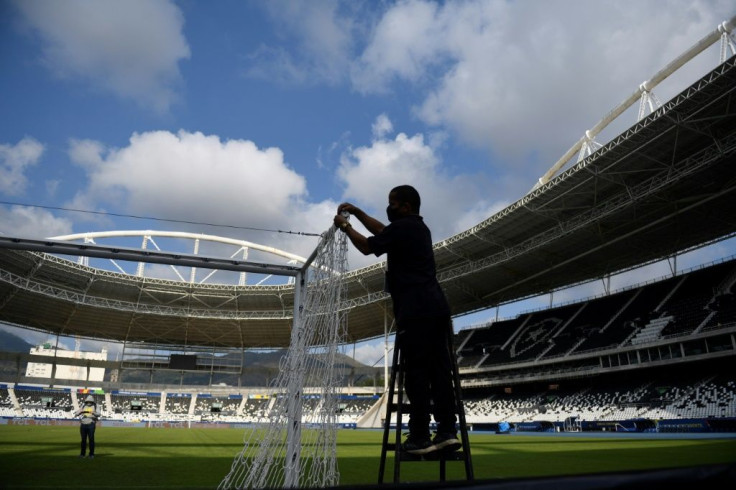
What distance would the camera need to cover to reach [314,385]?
5301 mm

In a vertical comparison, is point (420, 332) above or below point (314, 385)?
above

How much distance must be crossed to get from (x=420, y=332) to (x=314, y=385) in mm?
2809

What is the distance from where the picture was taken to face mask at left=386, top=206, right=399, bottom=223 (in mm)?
3246

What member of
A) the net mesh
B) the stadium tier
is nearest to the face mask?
the net mesh

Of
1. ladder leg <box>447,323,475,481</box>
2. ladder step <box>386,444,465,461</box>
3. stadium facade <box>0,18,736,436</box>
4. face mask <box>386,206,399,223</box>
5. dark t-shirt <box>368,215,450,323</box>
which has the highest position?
stadium facade <box>0,18,736,436</box>

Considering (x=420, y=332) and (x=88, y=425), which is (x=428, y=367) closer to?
(x=420, y=332)

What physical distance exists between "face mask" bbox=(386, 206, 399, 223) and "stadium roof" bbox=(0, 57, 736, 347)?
57.7 ft

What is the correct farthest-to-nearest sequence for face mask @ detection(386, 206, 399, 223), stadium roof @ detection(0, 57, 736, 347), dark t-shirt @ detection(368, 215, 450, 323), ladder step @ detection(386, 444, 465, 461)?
stadium roof @ detection(0, 57, 736, 347) < face mask @ detection(386, 206, 399, 223) < dark t-shirt @ detection(368, 215, 450, 323) < ladder step @ detection(386, 444, 465, 461)

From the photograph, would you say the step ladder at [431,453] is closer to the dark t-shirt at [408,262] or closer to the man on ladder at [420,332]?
the man on ladder at [420,332]

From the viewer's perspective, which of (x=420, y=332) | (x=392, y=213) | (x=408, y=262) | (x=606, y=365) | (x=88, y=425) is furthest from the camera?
(x=606, y=365)

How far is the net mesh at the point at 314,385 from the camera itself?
466 centimetres

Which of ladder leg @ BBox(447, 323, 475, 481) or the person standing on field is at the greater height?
ladder leg @ BBox(447, 323, 475, 481)

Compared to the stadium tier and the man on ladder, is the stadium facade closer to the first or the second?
the stadium tier

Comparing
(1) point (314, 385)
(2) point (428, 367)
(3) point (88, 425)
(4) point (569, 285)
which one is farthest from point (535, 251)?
(2) point (428, 367)
